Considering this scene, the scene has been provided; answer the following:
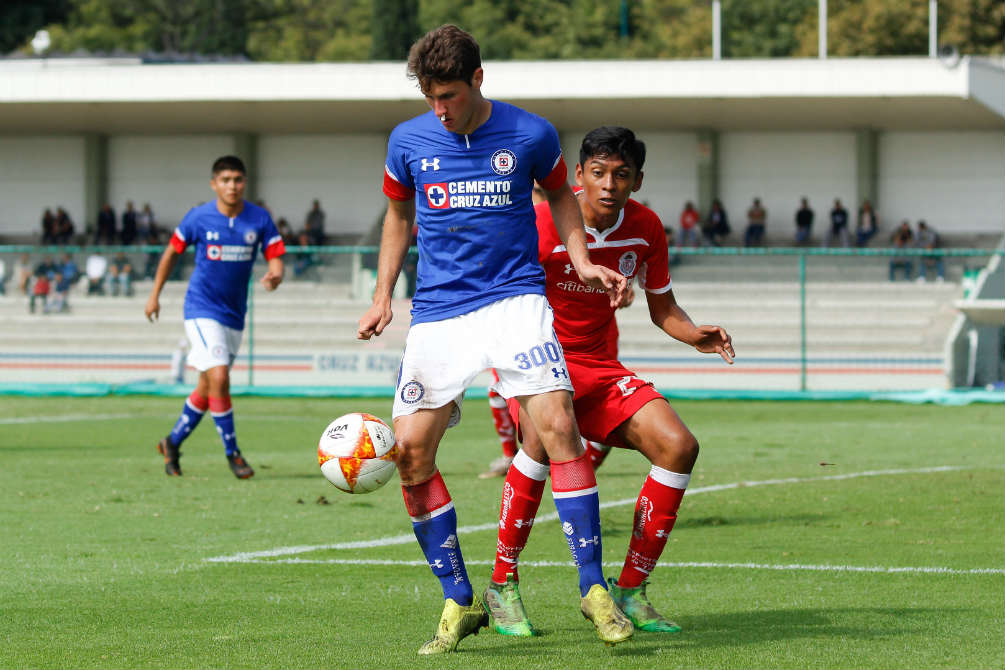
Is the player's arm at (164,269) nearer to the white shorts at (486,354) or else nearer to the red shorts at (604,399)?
the red shorts at (604,399)

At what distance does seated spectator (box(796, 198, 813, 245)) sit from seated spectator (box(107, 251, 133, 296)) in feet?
55.1

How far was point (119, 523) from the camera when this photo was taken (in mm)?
8922

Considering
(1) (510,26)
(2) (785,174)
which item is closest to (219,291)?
(2) (785,174)

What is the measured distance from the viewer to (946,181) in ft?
120

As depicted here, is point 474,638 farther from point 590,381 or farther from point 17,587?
point 17,587

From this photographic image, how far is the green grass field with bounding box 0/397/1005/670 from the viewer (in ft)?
17.5

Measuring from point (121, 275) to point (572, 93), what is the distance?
1159cm

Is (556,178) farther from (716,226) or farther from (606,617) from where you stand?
(716,226)

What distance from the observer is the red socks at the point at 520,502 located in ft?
19.3

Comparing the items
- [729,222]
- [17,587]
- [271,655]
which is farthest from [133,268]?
[271,655]

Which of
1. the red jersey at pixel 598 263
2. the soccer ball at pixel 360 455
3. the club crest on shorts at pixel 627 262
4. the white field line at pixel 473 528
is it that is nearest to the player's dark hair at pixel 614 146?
the red jersey at pixel 598 263

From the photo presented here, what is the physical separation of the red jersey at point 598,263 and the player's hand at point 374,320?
87 centimetres

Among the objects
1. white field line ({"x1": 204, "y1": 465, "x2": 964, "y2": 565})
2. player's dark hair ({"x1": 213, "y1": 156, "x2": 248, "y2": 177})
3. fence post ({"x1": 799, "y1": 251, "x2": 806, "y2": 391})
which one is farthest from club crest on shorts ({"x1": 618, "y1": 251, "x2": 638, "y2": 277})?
fence post ({"x1": 799, "y1": 251, "x2": 806, "y2": 391})

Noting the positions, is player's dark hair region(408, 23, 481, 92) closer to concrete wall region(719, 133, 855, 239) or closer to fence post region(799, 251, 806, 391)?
fence post region(799, 251, 806, 391)
